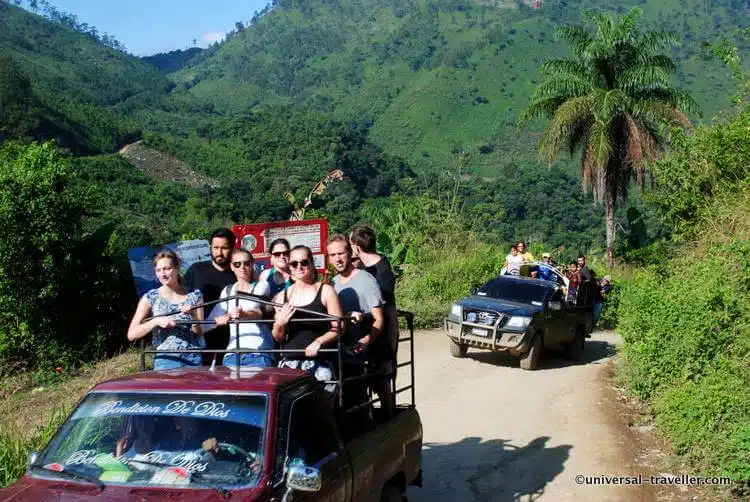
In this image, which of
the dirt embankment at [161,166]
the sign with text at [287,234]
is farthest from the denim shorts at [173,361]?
the dirt embankment at [161,166]

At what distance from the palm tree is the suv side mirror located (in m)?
30.7

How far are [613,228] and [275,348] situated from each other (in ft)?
104

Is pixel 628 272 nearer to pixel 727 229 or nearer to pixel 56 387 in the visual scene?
pixel 727 229

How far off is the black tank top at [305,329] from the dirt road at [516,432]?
2.59 m

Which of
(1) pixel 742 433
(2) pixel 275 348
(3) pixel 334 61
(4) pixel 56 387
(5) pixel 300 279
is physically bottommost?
(4) pixel 56 387

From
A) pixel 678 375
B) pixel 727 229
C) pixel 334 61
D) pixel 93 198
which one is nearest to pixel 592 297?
pixel 727 229

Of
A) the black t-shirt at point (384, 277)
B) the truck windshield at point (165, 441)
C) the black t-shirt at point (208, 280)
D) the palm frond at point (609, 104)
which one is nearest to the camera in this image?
the truck windshield at point (165, 441)

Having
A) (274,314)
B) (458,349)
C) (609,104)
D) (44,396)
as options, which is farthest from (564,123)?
Answer: (274,314)

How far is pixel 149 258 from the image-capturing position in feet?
42.1

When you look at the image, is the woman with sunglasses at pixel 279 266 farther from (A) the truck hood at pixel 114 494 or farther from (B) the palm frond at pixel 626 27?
(B) the palm frond at pixel 626 27

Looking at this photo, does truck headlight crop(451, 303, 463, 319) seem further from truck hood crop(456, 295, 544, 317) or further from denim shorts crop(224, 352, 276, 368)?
denim shorts crop(224, 352, 276, 368)

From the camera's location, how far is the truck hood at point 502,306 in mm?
15141

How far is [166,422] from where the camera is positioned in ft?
15.3

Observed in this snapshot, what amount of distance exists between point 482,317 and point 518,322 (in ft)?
2.21
